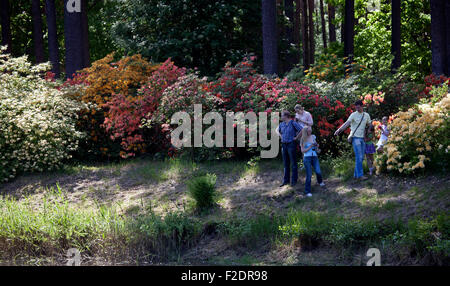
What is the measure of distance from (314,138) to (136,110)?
5.79m

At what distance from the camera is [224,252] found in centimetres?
816

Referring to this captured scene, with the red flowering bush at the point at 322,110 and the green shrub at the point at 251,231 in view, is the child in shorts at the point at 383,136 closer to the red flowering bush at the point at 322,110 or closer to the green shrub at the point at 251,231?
the red flowering bush at the point at 322,110

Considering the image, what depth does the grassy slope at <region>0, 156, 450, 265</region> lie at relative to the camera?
785cm

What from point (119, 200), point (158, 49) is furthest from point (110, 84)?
point (119, 200)

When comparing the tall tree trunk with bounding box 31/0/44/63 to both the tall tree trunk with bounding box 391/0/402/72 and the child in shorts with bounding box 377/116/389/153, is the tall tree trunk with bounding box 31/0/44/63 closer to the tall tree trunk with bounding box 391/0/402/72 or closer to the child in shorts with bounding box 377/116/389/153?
the tall tree trunk with bounding box 391/0/402/72

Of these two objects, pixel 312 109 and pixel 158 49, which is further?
pixel 158 49

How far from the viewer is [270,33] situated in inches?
623

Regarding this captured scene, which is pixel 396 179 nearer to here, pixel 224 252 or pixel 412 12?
pixel 224 252

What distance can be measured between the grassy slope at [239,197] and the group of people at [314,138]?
0.43 meters

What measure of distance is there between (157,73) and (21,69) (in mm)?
4053

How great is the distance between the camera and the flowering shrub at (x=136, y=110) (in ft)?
44.1

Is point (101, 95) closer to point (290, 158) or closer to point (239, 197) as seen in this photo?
point (239, 197)

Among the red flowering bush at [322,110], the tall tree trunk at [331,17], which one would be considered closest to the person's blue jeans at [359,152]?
the red flowering bush at [322,110]

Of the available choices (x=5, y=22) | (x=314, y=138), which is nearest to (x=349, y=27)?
(x=314, y=138)
